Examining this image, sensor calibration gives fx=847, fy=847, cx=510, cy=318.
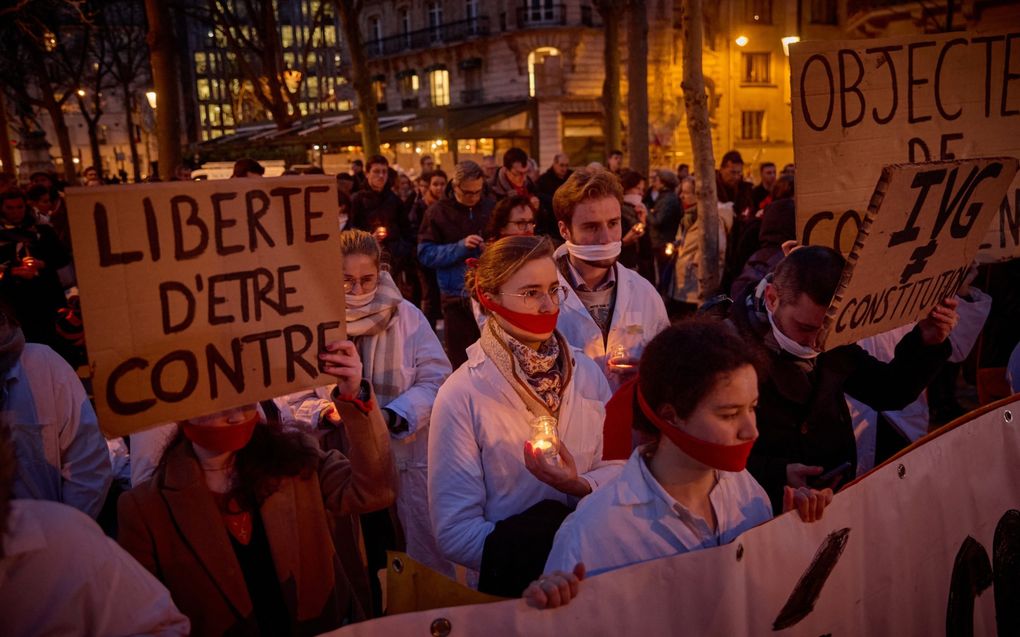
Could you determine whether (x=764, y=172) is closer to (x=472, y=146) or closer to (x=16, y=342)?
(x=16, y=342)

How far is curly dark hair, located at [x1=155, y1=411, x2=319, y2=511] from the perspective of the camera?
2549 millimetres

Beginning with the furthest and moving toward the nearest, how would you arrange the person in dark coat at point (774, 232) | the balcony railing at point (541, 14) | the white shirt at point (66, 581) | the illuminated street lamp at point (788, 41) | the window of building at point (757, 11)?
the balcony railing at point (541, 14) < the window of building at point (757, 11) < the person in dark coat at point (774, 232) < the illuminated street lamp at point (788, 41) < the white shirt at point (66, 581)

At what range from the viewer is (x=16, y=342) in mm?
2975

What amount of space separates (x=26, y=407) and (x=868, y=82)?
336 cm

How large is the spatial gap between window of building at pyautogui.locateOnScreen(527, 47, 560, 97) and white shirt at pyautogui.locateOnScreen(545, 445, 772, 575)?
40676 millimetres

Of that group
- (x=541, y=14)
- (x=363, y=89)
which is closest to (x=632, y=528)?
(x=363, y=89)

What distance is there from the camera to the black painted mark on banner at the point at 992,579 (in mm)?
2773

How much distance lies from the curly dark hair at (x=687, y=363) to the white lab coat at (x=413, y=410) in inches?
63.6

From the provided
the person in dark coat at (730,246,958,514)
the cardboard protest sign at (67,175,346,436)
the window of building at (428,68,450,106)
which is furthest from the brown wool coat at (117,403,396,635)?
the window of building at (428,68,450,106)

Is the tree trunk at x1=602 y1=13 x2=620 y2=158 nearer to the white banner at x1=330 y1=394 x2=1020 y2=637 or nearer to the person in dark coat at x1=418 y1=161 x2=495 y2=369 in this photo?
the person in dark coat at x1=418 y1=161 x2=495 y2=369

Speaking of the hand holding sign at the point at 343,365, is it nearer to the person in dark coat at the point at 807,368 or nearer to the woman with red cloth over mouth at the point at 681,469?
the woman with red cloth over mouth at the point at 681,469

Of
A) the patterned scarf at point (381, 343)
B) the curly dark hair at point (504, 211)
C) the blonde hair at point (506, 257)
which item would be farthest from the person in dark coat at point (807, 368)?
the curly dark hair at point (504, 211)

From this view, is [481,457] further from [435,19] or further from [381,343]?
[435,19]

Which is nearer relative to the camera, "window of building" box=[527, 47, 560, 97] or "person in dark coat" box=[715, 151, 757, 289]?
"person in dark coat" box=[715, 151, 757, 289]
